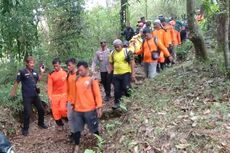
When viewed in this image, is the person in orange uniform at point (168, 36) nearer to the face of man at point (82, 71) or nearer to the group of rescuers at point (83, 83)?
the group of rescuers at point (83, 83)

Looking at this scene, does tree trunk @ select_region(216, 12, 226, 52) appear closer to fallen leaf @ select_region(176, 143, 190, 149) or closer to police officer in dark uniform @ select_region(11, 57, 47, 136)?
police officer in dark uniform @ select_region(11, 57, 47, 136)

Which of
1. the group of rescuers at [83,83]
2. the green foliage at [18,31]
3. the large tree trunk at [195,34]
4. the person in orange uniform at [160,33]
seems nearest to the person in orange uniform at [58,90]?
the group of rescuers at [83,83]

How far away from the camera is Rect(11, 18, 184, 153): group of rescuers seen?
8.01 m

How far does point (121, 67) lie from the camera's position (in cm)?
980

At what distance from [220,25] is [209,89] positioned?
147 inches

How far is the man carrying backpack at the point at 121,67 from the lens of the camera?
973 centimetres

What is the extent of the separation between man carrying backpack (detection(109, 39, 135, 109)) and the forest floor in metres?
0.41

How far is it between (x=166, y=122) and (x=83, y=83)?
70.4 inches

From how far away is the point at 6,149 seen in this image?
554 cm

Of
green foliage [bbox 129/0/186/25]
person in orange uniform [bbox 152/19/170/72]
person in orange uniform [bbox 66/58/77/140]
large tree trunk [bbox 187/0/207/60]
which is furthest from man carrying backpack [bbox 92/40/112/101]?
green foliage [bbox 129/0/186/25]

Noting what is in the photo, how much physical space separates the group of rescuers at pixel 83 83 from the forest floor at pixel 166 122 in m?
0.38

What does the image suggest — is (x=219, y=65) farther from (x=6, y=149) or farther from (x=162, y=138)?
(x=6, y=149)

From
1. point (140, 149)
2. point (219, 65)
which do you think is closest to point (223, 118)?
point (140, 149)

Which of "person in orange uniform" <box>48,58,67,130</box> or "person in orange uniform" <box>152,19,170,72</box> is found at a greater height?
"person in orange uniform" <box>152,19,170,72</box>
